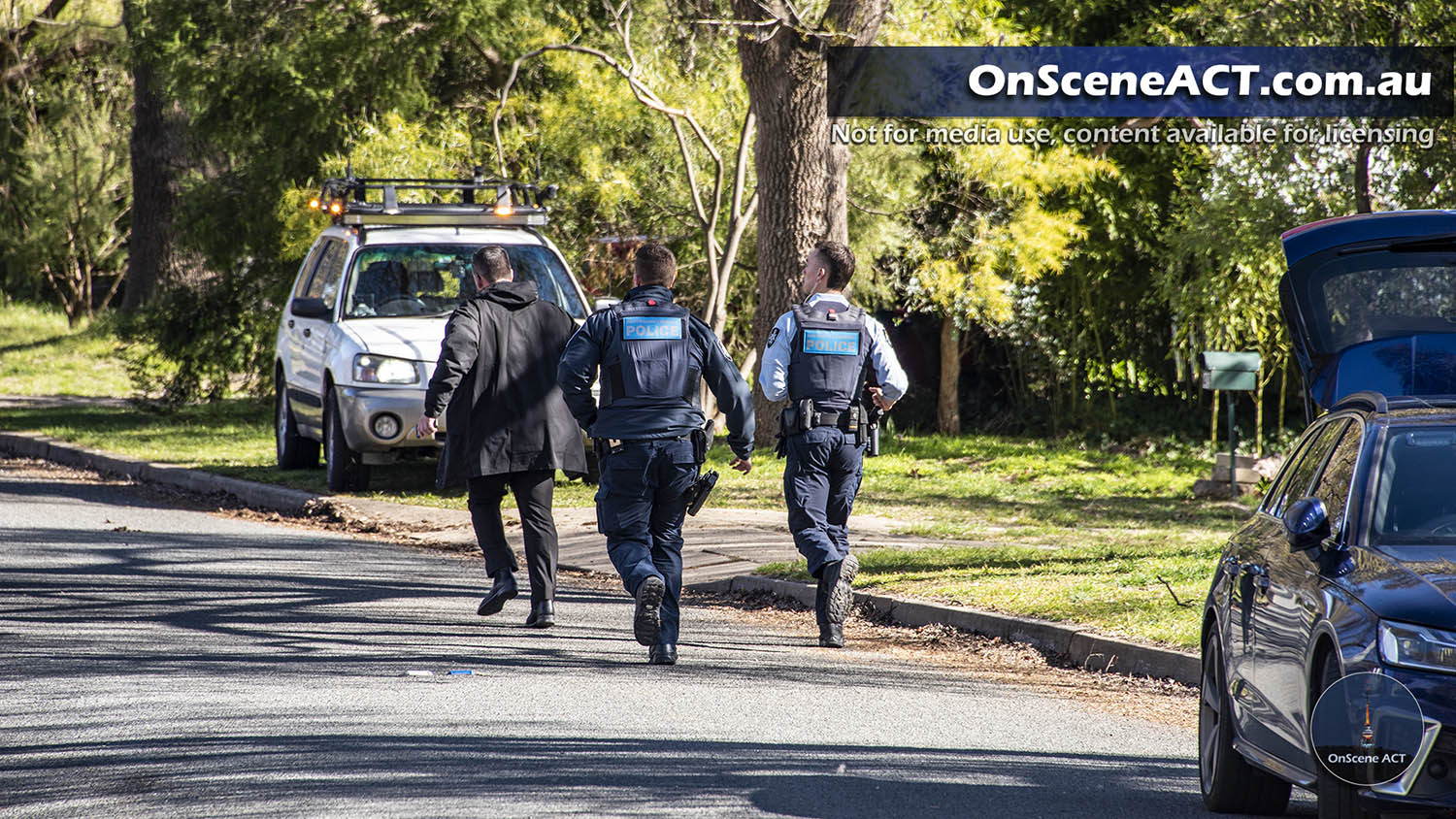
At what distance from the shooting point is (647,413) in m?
8.16

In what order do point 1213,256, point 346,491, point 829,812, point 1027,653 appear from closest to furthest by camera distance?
point 829,812
point 1027,653
point 346,491
point 1213,256

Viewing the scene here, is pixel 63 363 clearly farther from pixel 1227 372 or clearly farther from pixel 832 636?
pixel 832 636

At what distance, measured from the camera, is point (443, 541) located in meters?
12.8

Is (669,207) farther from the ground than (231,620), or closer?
farther from the ground

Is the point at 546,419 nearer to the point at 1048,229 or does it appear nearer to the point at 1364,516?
the point at 1364,516

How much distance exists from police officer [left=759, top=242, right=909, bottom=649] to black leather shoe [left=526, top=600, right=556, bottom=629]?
136cm

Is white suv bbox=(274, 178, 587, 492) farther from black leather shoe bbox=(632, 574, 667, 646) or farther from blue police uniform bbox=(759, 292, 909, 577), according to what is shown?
black leather shoe bbox=(632, 574, 667, 646)

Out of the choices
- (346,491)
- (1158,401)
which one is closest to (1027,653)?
(346,491)

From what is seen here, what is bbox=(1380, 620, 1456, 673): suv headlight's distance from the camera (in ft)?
13.9

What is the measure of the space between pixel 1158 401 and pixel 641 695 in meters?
16.2

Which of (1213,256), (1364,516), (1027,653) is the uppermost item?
(1213,256)

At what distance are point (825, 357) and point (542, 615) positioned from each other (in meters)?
2.02

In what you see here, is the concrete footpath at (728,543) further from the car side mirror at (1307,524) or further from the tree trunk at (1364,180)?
the tree trunk at (1364,180)

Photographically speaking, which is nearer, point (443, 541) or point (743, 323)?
point (443, 541)
